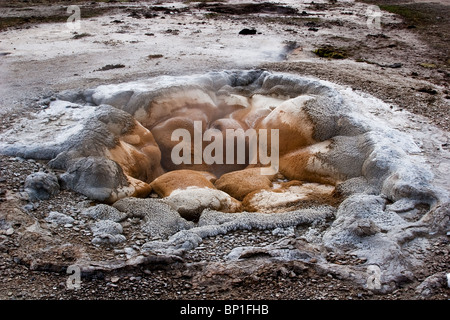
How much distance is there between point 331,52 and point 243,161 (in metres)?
2.96

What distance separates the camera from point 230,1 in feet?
36.5

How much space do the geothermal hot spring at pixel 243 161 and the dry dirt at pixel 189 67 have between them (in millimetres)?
178

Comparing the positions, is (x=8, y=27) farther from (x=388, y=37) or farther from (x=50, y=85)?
(x=388, y=37)

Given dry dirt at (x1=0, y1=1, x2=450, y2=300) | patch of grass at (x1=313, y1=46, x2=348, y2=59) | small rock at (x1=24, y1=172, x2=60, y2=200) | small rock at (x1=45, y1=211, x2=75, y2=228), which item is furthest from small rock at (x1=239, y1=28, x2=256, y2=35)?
small rock at (x1=45, y1=211, x2=75, y2=228)

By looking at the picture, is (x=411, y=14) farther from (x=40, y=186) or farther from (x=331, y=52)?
(x=40, y=186)

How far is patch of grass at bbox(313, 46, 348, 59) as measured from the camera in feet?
22.5

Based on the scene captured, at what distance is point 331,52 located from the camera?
7.05 m

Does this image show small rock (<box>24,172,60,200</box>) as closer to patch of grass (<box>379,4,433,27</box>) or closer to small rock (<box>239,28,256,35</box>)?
small rock (<box>239,28,256,35</box>)

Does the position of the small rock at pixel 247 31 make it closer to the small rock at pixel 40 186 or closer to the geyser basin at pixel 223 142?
the geyser basin at pixel 223 142

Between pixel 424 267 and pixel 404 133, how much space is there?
6.31ft

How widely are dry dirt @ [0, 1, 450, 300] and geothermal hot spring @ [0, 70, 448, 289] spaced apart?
0.58 feet

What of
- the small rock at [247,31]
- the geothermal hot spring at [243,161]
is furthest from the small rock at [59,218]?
the small rock at [247,31]

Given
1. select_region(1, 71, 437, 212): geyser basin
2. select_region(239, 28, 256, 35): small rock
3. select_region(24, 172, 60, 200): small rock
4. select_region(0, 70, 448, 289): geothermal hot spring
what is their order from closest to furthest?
select_region(0, 70, 448, 289): geothermal hot spring, select_region(24, 172, 60, 200): small rock, select_region(1, 71, 437, 212): geyser basin, select_region(239, 28, 256, 35): small rock
